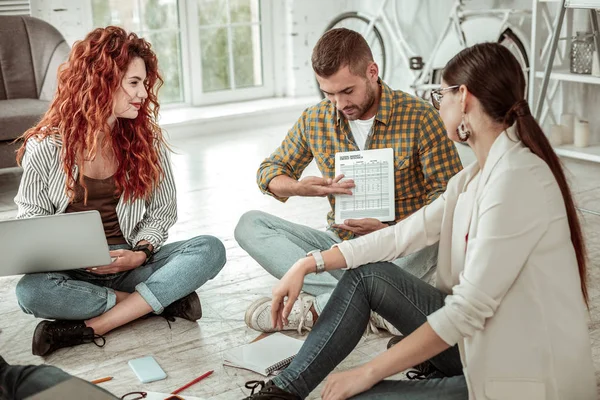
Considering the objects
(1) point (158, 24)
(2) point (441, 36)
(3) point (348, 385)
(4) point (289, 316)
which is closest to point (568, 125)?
(2) point (441, 36)

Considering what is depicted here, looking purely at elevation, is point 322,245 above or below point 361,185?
below

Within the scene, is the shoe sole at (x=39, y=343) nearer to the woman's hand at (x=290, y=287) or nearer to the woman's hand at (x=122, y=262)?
the woman's hand at (x=122, y=262)

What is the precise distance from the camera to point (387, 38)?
5.96 metres

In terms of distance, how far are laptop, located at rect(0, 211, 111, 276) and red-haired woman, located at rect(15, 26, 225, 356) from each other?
104mm

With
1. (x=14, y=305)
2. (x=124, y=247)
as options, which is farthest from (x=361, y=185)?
(x=14, y=305)

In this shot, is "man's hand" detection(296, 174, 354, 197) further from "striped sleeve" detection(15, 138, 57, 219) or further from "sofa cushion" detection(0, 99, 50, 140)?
"sofa cushion" detection(0, 99, 50, 140)

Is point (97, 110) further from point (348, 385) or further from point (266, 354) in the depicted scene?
point (348, 385)

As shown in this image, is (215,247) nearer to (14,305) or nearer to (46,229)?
(46,229)

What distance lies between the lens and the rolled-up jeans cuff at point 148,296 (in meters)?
2.51

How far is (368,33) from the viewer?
231 inches

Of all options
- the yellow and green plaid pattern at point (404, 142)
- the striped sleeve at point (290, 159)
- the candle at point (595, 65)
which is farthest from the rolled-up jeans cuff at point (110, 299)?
the candle at point (595, 65)

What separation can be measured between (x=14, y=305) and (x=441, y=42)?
3432 millimetres

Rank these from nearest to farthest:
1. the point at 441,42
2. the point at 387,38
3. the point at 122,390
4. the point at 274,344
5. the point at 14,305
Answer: the point at 122,390 < the point at 274,344 < the point at 14,305 < the point at 441,42 < the point at 387,38

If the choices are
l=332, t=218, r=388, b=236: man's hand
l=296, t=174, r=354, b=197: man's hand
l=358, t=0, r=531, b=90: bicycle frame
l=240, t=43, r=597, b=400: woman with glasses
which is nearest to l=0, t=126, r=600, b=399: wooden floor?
l=332, t=218, r=388, b=236: man's hand
